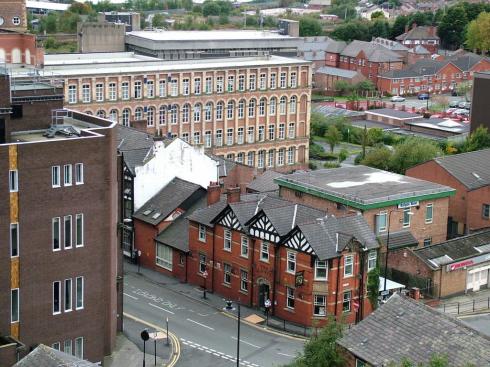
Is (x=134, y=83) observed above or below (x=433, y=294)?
above

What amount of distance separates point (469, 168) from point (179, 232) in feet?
78.3

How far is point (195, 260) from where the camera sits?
62.3 meters

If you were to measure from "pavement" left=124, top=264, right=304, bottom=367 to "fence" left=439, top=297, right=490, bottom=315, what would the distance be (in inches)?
420

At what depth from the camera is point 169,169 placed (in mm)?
68750

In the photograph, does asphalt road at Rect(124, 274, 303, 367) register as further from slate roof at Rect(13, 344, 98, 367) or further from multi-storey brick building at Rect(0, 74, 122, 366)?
slate roof at Rect(13, 344, 98, 367)

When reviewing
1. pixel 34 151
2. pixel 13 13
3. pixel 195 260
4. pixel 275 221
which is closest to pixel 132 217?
pixel 195 260

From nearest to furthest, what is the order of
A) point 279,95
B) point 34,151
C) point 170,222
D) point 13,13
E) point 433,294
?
1. point 34,151
2. point 433,294
3. point 170,222
4. point 279,95
5. point 13,13

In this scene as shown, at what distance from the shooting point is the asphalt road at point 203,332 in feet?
165

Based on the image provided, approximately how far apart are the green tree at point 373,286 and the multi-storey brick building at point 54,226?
613 inches

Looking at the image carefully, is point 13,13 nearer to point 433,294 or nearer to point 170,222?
point 170,222

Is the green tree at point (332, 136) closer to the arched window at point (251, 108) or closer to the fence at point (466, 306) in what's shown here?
the arched window at point (251, 108)

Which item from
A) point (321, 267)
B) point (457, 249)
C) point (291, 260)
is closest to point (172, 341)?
point (291, 260)

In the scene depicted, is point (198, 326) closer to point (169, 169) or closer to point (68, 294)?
point (68, 294)

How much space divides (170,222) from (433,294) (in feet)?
59.0
